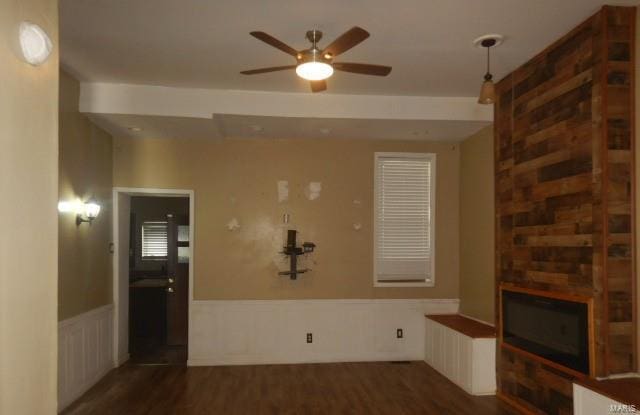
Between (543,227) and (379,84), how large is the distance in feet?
7.06

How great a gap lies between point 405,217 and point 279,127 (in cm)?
219

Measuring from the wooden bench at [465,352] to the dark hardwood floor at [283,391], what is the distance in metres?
0.13

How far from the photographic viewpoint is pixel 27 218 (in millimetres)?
1724

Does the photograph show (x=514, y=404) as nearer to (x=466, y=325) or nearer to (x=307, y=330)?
(x=466, y=325)

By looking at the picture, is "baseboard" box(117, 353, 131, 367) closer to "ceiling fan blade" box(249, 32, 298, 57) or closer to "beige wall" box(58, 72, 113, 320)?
"beige wall" box(58, 72, 113, 320)

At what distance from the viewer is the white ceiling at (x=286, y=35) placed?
317 cm

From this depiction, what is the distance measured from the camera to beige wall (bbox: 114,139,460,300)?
590 cm

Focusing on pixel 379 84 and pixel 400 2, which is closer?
pixel 400 2

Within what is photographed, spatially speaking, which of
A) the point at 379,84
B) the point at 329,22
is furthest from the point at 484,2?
the point at 379,84

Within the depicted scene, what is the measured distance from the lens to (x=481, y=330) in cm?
502

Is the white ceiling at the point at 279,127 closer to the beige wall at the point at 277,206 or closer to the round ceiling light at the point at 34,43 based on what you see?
the beige wall at the point at 277,206

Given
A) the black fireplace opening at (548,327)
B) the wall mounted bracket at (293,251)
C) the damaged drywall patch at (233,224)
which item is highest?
the damaged drywall patch at (233,224)

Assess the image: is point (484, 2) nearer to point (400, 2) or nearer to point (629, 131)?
point (400, 2)

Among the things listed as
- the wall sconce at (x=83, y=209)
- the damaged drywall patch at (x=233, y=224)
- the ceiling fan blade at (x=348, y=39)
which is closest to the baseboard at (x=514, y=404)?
the ceiling fan blade at (x=348, y=39)
